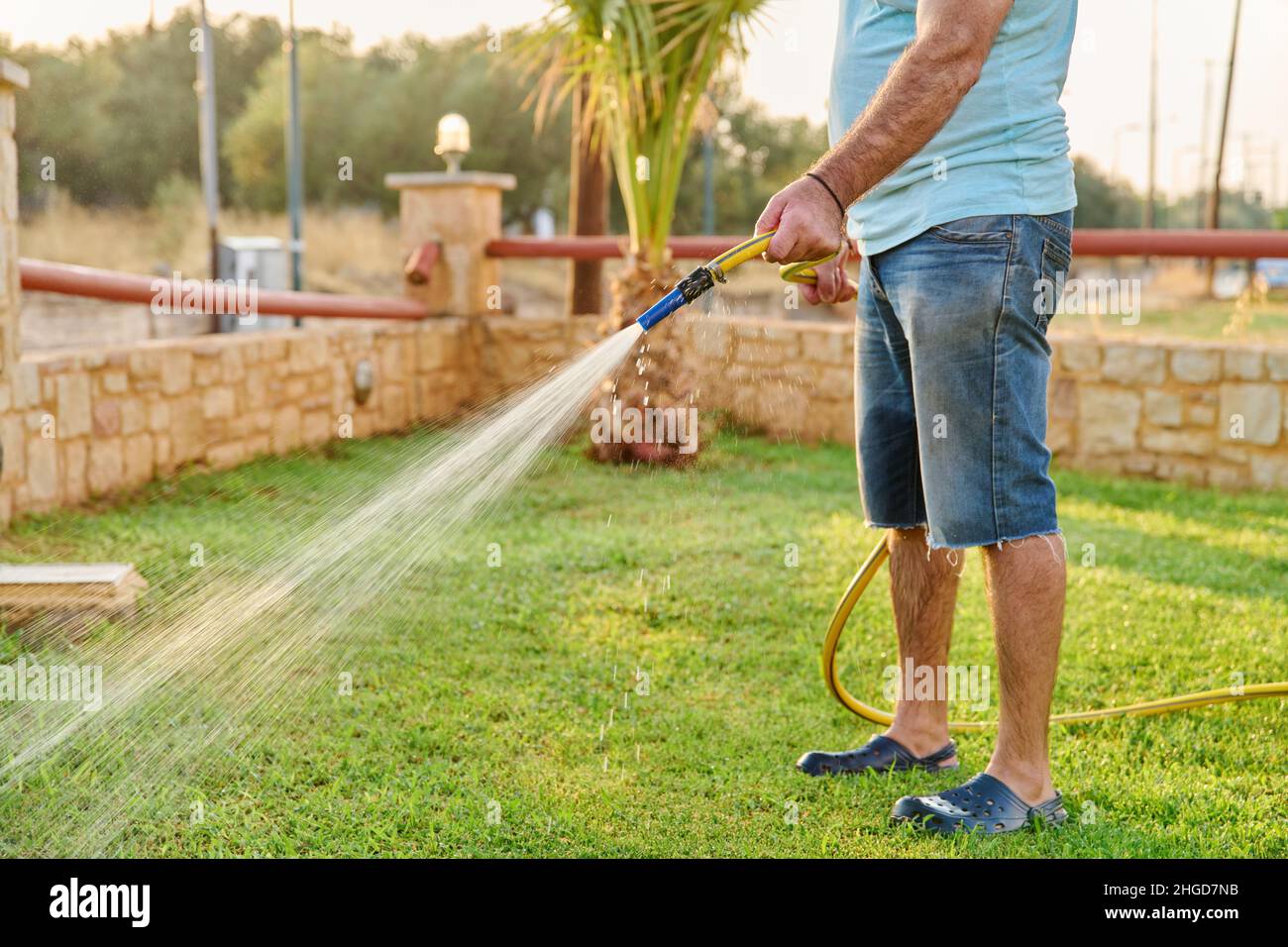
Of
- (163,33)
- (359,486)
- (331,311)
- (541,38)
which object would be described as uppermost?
(163,33)

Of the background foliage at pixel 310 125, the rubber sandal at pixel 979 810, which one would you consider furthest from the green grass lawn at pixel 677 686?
the background foliage at pixel 310 125

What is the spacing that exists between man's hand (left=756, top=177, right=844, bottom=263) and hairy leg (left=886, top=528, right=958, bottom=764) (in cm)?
80

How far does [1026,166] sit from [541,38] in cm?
485

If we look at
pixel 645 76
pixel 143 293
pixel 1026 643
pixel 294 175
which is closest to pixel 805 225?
pixel 1026 643

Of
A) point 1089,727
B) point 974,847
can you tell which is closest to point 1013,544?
point 974,847

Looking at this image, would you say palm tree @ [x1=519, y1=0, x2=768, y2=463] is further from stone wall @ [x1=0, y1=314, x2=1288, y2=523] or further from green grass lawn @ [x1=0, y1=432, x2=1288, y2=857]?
green grass lawn @ [x1=0, y1=432, x2=1288, y2=857]

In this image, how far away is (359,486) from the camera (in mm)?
5891

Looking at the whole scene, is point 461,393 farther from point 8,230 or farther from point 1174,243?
point 1174,243

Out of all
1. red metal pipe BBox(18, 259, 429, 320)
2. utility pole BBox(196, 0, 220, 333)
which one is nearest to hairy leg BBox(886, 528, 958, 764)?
red metal pipe BBox(18, 259, 429, 320)

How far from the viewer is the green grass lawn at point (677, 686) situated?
2.54 metres

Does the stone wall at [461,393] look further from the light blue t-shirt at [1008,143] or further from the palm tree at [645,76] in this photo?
the light blue t-shirt at [1008,143]

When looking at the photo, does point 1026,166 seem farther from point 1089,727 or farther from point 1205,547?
point 1205,547

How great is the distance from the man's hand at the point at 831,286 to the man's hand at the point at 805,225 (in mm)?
558

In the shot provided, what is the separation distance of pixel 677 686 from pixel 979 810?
1097 millimetres
